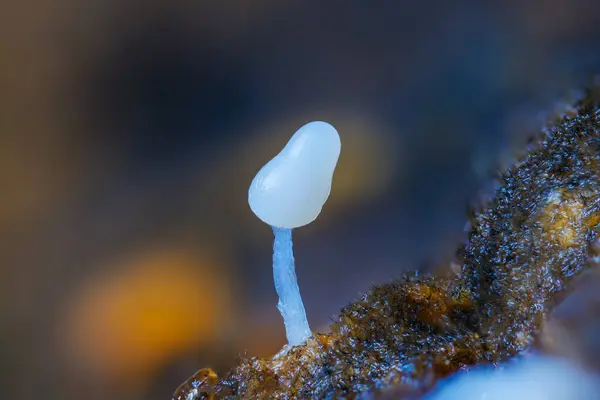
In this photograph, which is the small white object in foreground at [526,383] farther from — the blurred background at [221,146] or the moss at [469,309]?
the blurred background at [221,146]

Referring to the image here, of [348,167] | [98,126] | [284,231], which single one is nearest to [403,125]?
[348,167]

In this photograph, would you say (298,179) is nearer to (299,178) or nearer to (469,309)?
(299,178)

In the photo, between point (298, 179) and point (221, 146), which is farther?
point (221, 146)

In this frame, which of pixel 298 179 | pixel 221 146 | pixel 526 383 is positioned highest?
pixel 221 146

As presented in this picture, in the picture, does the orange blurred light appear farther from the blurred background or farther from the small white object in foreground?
the small white object in foreground

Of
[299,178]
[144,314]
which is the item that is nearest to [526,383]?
[299,178]

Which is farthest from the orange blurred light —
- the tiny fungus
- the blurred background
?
the tiny fungus

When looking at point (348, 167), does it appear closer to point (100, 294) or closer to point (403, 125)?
point (403, 125)
